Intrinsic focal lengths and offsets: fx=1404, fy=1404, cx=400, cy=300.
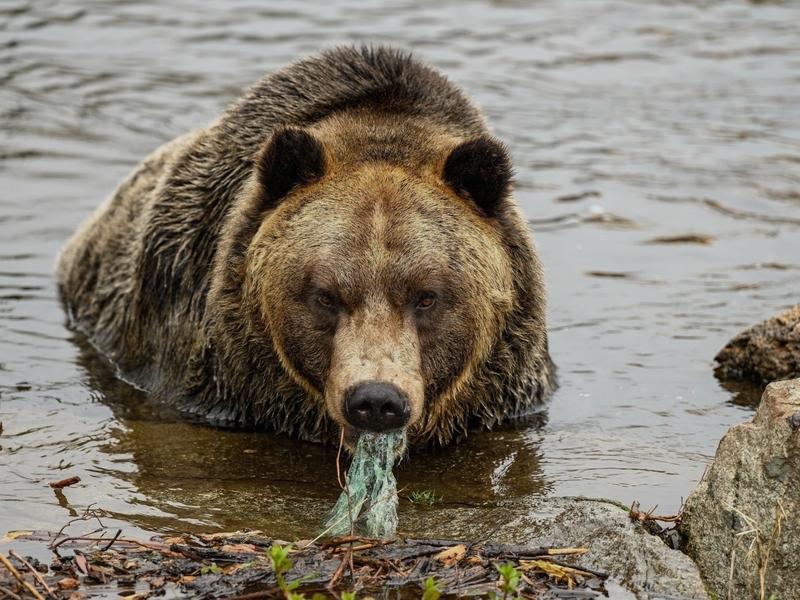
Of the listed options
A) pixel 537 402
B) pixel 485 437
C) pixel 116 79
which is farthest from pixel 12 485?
pixel 116 79

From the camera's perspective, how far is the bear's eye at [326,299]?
7.00 metres

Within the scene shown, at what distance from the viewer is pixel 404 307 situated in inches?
273

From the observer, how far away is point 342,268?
6930mm

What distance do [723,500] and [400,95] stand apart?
347 centimetres

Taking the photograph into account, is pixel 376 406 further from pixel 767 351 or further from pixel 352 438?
pixel 767 351

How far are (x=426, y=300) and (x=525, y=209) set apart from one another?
6838mm

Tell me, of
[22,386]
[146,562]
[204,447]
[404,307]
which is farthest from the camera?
[22,386]

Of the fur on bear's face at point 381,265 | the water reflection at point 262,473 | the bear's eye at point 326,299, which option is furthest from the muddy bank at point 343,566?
the bear's eye at point 326,299

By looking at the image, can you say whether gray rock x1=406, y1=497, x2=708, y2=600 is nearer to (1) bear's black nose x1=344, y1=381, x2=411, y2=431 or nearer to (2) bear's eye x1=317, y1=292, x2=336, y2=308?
(1) bear's black nose x1=344, y1=381, x2=411, y2=431

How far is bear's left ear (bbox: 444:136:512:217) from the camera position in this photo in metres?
7.30

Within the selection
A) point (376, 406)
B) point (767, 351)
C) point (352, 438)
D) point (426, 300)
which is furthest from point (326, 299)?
point (767, 351)

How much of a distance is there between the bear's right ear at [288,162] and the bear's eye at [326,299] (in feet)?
2.46

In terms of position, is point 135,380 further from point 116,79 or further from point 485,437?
point 116,79

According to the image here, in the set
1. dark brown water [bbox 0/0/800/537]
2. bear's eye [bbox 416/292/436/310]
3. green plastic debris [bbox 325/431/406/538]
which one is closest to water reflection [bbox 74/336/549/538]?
dark brown water [bbox 0/0/800/537]
